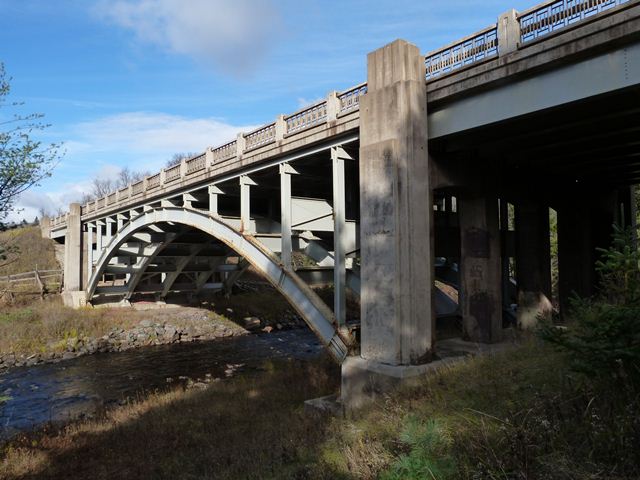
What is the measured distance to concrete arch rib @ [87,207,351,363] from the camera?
Answer: 36.0 ft

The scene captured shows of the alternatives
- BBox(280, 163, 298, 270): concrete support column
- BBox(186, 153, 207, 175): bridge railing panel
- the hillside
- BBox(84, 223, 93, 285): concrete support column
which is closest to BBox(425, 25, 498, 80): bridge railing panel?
BBox(280, 163, 298, 270): concrete support column

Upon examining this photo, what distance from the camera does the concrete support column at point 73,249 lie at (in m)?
32.3

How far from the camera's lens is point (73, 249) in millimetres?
32500

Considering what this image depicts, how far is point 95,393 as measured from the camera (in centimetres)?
1678

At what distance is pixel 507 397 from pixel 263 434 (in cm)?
491

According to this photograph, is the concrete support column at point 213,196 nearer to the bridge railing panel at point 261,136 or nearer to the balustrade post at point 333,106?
the bridge railing panel at point 261,136

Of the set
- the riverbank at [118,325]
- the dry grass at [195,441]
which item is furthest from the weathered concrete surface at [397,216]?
the riverbank at [118,325]

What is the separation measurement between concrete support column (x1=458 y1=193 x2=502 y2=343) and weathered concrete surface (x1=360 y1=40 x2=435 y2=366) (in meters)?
2.28

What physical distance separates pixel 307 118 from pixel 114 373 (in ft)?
47.5

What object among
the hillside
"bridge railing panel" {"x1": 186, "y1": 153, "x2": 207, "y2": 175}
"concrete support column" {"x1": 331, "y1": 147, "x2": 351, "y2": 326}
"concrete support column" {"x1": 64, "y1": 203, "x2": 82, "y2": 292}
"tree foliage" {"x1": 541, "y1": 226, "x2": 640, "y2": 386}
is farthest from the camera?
the hillside

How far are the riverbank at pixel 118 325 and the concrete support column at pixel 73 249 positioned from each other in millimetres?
1751

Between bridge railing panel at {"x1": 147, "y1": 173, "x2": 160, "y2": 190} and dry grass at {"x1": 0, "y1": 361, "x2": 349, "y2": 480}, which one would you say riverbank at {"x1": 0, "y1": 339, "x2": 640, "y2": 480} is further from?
bridge railing panel at {"x1": 147, "y1": 173, "x2": 160, "y2": 190}

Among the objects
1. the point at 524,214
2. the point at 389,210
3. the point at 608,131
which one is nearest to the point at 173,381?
the point at 389,210

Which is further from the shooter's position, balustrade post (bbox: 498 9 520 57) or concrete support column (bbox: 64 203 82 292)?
concrete support column (bbox: 64 203 82 292)
